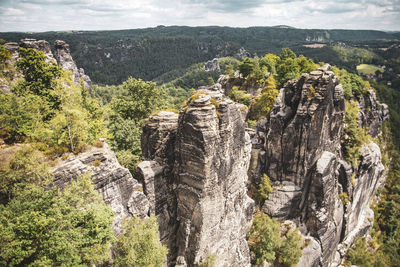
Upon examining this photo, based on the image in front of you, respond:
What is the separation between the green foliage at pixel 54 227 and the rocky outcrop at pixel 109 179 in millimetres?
1586

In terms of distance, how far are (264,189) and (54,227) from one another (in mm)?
26809

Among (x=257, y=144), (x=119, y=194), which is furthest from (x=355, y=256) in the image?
(x=119, y=194)

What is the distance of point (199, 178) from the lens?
1870 centimetres

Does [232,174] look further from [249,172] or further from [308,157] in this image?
[308,157]

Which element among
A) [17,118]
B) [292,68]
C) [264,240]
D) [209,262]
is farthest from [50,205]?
[292,68]

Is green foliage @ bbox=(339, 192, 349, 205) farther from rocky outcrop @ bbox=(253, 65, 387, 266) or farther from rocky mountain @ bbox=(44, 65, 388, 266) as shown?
rocky outcrop @ bbox=(253, 65, 387, 266)

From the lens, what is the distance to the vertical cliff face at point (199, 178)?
18.3 m

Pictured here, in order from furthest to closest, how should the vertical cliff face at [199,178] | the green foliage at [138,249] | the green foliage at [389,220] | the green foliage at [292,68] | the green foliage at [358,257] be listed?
the green foliage at [389,220] → the green foliage at [292,68] → the green foliage at [358,257] → the vertical cliff face at [199,178] → the green foliage at [138,249]

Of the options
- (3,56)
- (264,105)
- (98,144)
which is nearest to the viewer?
(98,144)

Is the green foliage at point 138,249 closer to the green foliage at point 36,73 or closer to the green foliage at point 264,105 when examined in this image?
the green foliage at point 36,73

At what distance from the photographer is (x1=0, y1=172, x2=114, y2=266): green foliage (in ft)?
34.7

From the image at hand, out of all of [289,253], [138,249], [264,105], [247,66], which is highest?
[247,66]

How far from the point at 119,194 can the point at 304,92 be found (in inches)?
1032

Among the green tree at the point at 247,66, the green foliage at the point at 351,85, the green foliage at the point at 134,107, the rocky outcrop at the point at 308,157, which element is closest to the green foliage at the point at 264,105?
the rocky outcrop at the point at 308,157
